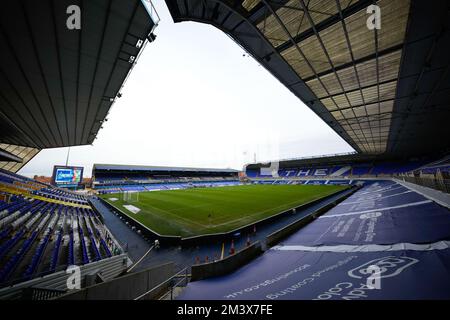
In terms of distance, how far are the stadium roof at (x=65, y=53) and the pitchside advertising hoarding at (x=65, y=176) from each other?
74.8 ft

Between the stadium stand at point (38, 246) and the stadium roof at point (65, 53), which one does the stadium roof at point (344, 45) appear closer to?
the stadium roof at point (65, 53)

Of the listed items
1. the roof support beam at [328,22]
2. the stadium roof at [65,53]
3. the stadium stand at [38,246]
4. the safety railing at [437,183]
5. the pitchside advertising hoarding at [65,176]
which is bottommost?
the stadium stand at [38,246]

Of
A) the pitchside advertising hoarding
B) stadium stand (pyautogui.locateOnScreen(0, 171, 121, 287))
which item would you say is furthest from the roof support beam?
the pitchside advertising hoarding

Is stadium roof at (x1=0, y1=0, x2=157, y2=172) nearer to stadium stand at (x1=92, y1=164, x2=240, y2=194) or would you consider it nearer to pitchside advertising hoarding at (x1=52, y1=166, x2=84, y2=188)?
pitchside advertising hoarding at (x1=52, y1=166, x2=84, y2=188)

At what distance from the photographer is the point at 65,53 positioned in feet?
21.5

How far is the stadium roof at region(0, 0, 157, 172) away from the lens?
4.90m

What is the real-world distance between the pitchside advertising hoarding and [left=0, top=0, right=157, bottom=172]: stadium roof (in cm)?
2281

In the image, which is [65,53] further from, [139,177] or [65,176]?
[139,177]

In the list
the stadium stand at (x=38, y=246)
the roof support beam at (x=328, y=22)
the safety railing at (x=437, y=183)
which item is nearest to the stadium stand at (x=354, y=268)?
the safety railing at (x=437, y=183)

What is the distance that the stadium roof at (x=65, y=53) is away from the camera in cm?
490

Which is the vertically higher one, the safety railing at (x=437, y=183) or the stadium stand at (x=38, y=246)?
the safety railing at (x=437, y=183)

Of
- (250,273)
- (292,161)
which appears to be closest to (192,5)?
(250,273)

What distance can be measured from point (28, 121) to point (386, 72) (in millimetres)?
25067

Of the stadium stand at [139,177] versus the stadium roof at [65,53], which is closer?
the stadium roof at [65,53]
